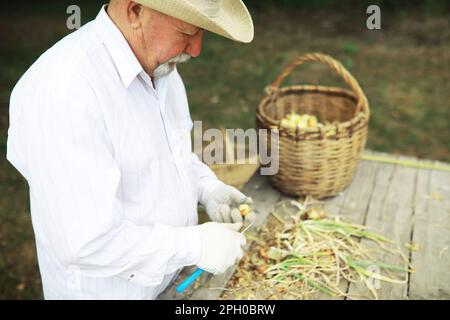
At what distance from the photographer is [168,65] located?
174 cm

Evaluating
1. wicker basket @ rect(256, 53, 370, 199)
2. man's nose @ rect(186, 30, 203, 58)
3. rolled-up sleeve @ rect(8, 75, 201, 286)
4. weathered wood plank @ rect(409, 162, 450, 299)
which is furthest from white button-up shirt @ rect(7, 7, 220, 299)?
weathered wood plank @ rect(409, 162, 450, 299)

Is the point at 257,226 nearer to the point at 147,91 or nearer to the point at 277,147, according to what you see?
the point at 277,147

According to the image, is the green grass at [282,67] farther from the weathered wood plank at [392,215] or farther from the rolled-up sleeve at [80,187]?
the weathered wood plank at [392,215]

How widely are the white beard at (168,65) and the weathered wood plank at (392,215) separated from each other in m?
1.15

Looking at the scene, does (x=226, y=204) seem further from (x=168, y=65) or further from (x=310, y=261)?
(x=168, y=65)

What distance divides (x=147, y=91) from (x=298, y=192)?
116 centimetres

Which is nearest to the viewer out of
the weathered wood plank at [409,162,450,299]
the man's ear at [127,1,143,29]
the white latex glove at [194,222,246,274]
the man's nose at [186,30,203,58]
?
the man's ear at [127,1,143,29]

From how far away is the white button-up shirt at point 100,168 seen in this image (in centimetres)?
145

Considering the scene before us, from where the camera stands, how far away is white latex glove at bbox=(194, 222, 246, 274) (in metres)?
1.78

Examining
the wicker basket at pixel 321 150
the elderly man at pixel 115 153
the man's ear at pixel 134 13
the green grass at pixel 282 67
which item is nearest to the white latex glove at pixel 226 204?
the elderly man at pixel 115 153

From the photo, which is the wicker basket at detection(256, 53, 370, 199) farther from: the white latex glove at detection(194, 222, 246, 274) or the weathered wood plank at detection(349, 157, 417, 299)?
the white latex glove at detection(194, 222, 246, 274)

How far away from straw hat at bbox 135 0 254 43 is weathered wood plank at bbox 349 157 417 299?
3.73ft

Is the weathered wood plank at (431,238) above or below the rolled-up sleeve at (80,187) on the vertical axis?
below

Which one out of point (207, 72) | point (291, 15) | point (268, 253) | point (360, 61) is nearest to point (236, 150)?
point (268, 253)
